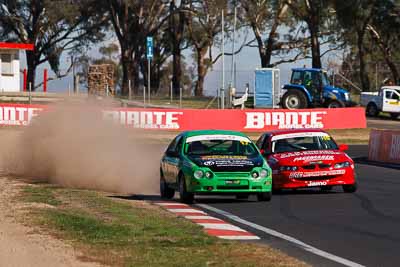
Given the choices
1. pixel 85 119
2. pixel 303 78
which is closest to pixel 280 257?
pixel 85 119

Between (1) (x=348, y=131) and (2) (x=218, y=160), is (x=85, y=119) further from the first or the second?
(1) (x=348, y=131)

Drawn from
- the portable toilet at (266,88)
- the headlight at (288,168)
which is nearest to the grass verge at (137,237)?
the headlight at (288,168)

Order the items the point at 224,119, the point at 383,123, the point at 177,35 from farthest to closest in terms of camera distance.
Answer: the point at 177,35 < the point at 383,123 < the point at 224,119

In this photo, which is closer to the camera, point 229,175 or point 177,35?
point 229,175

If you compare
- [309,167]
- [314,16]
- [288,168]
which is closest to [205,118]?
[288,168]

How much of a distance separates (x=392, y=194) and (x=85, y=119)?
9710 mm

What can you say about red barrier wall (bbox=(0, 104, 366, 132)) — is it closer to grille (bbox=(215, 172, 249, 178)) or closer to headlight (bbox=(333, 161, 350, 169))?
headlight (bbox=(333, 161, 350, 169))

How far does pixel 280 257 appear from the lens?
12.0 m

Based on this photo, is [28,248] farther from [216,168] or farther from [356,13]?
[356,13]

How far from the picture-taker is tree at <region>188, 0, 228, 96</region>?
81.8m

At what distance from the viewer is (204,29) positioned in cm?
9025

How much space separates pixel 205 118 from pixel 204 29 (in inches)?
1710

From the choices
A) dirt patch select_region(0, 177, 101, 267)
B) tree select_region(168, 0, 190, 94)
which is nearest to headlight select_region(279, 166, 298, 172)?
dirt patch select_region(0, 177, 101, 267)

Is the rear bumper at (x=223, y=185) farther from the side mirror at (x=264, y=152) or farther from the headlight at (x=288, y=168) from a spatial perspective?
the side mirror at (x=264, y=152)
